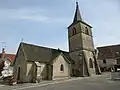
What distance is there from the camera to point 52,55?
33219mm

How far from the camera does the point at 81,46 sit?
3766 centimetres

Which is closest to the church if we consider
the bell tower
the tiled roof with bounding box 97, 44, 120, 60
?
the bell tower

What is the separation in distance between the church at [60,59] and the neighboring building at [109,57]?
12.3 metres

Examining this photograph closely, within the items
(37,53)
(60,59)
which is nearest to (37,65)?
(37,53)

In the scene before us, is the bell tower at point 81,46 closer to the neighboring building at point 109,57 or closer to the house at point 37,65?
the house at point 37,65

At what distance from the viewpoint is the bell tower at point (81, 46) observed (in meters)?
36.2

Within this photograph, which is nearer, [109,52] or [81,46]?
[81,46]

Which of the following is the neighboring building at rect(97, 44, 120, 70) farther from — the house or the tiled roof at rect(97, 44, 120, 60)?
the house

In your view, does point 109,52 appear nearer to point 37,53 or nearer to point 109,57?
point 109,57

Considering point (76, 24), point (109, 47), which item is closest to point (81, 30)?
point (76, 24)

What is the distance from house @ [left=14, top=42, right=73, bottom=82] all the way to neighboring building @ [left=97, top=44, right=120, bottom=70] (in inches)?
889

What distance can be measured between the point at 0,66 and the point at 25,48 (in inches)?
329

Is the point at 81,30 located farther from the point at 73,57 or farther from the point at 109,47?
the point at 109,47

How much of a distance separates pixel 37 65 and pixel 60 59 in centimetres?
610
